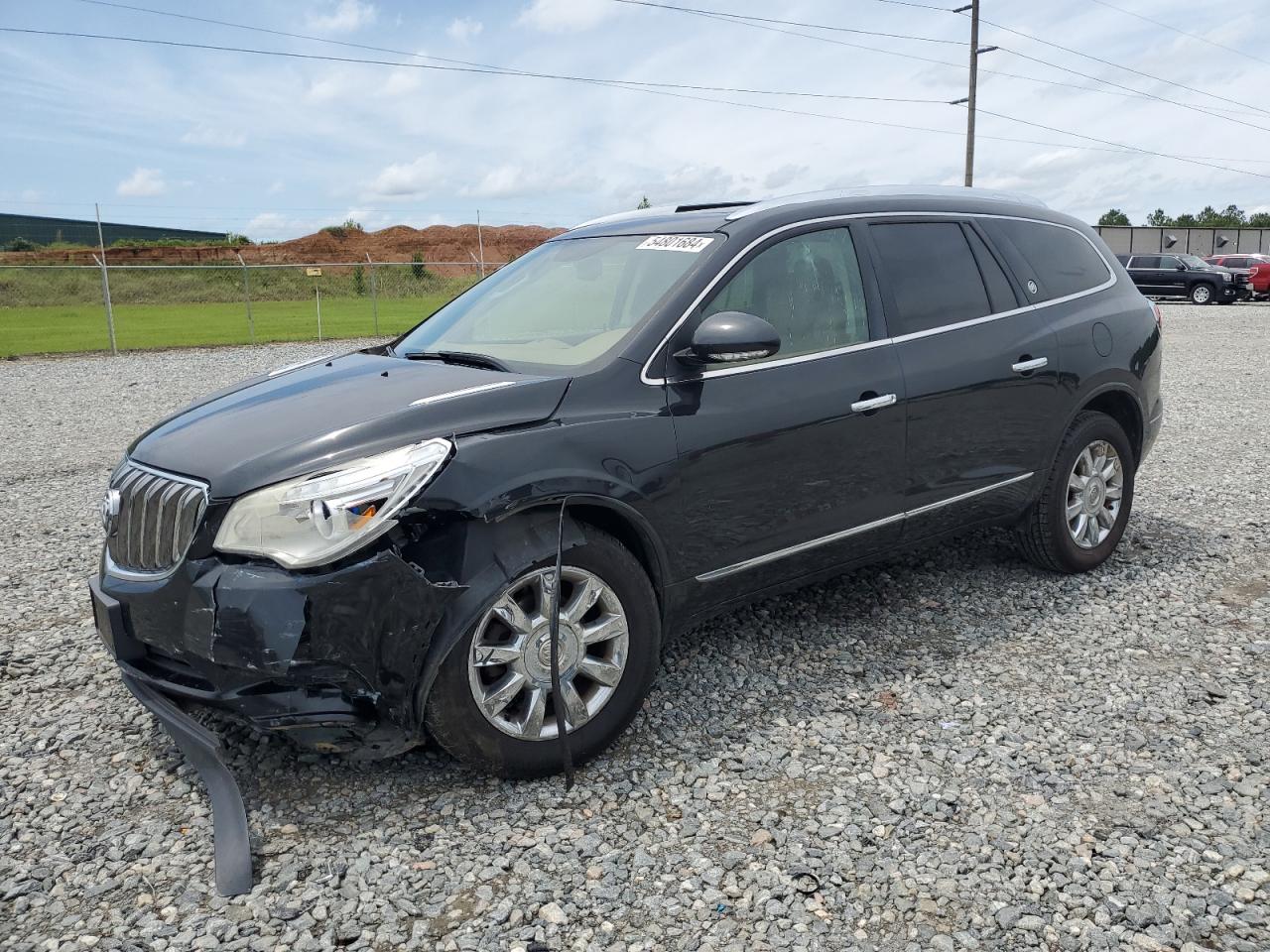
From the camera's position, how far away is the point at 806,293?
159 inches

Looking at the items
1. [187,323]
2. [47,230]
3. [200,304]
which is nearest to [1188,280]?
[187,323]

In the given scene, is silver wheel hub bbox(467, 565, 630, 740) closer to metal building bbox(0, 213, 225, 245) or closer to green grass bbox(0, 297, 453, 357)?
green grass bbox(0, 297, 453, 357)

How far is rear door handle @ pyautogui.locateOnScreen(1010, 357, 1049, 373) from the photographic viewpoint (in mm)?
4613

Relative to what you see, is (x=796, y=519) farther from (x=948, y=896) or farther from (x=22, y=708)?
(x=22, y=708)

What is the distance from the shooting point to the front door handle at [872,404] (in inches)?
157

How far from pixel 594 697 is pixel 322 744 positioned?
86cm

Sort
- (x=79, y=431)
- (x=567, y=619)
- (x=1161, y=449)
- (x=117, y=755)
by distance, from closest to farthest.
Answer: (x=567, y=619), (x=117, y=755), (x=1161, y=449), (x=79, y=431)

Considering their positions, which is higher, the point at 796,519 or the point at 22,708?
the point at 796,519

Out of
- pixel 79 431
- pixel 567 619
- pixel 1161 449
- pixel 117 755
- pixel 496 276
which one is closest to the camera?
pixel 567 619

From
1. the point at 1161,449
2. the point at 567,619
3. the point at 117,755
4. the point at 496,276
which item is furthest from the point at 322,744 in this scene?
the point at 1161,449

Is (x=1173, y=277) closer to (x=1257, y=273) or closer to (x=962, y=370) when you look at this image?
(x=1257, y=273)

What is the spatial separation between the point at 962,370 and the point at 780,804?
2160 millimetres

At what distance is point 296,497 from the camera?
289 cm

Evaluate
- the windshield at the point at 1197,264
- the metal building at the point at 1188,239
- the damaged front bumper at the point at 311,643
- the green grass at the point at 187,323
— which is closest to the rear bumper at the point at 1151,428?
the damaged front bumper at the point at 311,643
